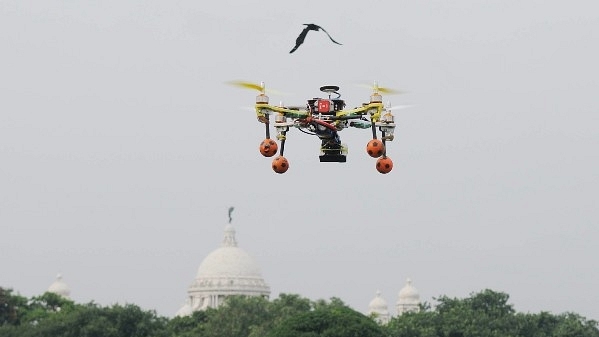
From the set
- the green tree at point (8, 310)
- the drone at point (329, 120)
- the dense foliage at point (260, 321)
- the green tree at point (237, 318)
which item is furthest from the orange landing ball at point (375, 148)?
the green tree at point (8, 310)

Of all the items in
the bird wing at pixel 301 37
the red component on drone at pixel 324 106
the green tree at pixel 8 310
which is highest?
the green tree at pixel 8 310

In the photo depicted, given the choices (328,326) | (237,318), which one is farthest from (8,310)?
(328,326)

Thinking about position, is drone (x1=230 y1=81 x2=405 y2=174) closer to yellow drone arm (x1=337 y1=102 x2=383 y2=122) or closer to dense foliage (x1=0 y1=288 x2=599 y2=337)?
yellow drone arm (x1=337 y1=102 x2=383 y2=122)

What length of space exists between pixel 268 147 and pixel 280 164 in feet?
1.66

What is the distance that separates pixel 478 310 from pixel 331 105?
94560 millimetres

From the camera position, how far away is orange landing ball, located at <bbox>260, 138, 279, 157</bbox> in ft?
132

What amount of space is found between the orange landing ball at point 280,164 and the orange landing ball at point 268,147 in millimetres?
193

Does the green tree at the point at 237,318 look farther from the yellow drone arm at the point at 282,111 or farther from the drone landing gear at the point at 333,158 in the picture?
the yellow drone arm at the point at 282,111

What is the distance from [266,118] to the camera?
40.0 meters

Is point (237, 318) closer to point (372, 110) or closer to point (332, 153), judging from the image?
point (332, 153)

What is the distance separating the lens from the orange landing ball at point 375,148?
3997cm

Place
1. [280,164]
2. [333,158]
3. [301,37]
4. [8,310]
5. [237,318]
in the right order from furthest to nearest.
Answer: [8,310] < [237,318] < [333,158] < [280,164] < [301,37]

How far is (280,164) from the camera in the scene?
40281 millimetres

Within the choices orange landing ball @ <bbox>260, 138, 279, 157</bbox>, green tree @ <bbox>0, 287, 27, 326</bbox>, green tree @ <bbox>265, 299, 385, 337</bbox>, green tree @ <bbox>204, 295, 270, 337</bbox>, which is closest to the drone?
orange landing ball @ <bbox>260, 138, 279, 157</bbox>
